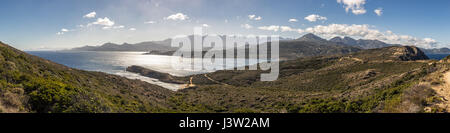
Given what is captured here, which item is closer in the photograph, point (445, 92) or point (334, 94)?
point (445, 92)

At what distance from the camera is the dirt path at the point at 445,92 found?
10.7m

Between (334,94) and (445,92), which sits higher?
(445,92)

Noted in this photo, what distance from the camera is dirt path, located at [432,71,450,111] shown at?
1073cm

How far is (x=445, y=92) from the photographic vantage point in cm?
1201

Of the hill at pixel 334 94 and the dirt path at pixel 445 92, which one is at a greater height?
the dirt path at pixel 445 92

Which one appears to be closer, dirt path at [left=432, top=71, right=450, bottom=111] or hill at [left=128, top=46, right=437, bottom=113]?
dirt path at [left=432, top=71, right=450, bottom=111]

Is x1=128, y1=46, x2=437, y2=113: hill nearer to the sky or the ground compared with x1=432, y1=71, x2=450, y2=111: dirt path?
nearer to the ground
